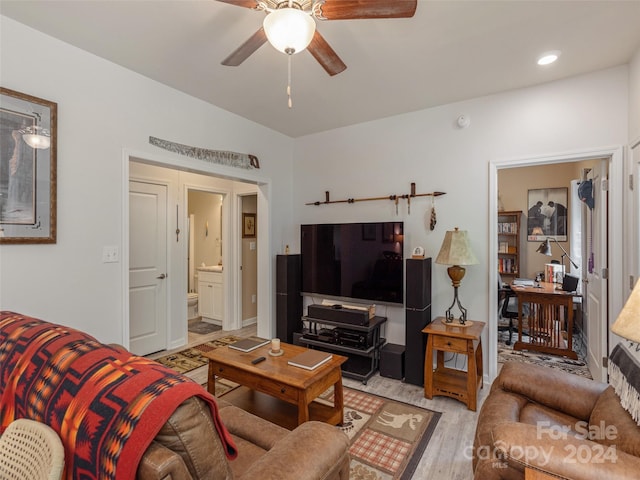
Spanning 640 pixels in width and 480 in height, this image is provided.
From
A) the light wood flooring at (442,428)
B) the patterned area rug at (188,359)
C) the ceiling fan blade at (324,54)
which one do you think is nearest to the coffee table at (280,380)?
the light wood flooring at (442,428)

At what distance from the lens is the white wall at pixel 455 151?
2561 millimetres

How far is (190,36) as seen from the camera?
2.10m

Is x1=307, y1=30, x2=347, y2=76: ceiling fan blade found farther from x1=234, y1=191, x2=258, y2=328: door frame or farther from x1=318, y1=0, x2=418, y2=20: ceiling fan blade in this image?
x1=234, y1=191, x2=258, y2=328: door frame

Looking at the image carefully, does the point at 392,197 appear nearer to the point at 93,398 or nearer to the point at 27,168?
the point at 27,168

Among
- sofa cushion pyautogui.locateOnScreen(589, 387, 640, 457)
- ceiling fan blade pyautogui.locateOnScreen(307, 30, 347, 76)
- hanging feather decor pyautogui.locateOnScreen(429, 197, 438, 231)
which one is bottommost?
sofa cushion pyautogui.locateOnScreen(589, 387, 640, 457)

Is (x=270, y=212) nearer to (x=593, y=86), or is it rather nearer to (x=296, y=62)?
(x=296, y=62)

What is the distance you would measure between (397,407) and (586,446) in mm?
1569

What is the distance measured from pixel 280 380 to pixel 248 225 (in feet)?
10.3

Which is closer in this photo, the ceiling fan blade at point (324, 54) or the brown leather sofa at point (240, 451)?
the brown leather sofa at point (240, 451)

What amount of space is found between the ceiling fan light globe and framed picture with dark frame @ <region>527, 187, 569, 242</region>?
5.11 metres

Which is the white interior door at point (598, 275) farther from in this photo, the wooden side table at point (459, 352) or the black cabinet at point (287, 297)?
the black cabinet at point (287, 297)

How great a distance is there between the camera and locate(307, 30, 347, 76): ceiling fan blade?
169 centimetres

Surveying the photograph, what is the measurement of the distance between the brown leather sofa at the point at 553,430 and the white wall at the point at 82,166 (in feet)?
8.25

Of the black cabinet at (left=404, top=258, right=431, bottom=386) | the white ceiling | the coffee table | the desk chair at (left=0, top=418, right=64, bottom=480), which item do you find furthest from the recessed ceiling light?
the desk chair at (left=0, top=418, right=64, bottom=480)
